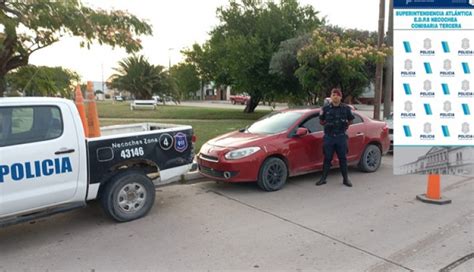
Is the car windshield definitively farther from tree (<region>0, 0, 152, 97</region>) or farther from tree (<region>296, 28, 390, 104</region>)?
tree (<region>296, 28, 390, 104</region>)

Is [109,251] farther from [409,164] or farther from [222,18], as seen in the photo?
[222,18]

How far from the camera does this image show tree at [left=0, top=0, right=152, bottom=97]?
6156 millimetres

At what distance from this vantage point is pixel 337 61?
11516 millimetres

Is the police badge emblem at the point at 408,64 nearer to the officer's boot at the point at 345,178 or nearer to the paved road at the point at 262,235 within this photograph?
the paved road at the point at 262,235

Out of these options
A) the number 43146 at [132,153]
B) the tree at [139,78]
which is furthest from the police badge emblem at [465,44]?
the tree at [139,78]

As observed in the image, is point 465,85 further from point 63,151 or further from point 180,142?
point 63,151

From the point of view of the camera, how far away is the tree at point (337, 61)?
1129cm

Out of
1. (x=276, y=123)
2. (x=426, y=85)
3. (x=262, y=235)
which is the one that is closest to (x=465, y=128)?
(x=426, y=85)

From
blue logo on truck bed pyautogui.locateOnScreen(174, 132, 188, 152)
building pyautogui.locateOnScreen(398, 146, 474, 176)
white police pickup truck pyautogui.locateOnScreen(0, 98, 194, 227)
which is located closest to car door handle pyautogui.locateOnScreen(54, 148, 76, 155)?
white police pickup truck pyautogui.locateOnScreen(0, 98, 194, 227)

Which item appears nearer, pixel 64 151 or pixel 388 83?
pixel 64 151

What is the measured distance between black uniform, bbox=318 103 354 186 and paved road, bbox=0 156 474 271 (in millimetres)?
706

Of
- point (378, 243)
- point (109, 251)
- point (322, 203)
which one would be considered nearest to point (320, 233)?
point (378, 243)

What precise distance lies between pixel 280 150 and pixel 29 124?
3786mm

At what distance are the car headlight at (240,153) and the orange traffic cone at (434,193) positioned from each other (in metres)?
2.69
